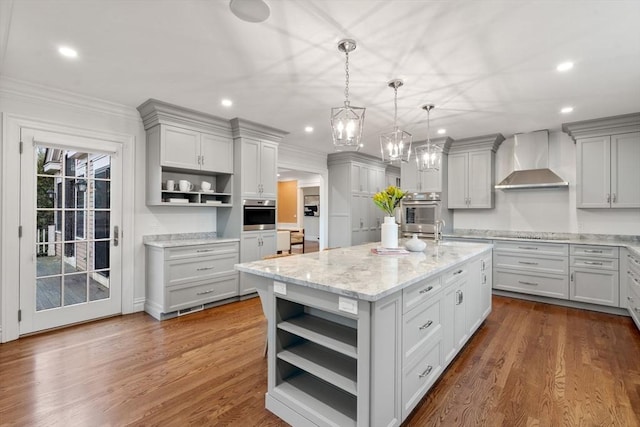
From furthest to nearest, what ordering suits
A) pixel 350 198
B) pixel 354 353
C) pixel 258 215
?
pixel 350 198 → pixel 258 215 → pixel 354 353

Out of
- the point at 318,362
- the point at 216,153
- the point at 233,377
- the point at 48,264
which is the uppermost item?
the point at 216,153

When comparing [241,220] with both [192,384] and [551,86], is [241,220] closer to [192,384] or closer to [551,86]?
[192,384]

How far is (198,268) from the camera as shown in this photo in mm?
3908

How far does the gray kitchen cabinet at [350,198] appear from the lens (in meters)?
6.38

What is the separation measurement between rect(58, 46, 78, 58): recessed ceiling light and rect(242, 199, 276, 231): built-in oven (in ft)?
7.82

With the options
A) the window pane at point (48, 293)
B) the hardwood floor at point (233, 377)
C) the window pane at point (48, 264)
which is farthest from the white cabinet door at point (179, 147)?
the hardwood floor at point (233, 377)

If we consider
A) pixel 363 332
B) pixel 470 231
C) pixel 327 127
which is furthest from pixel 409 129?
pixel 363 332

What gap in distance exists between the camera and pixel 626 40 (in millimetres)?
2268

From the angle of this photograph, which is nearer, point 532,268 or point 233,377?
point 233,377

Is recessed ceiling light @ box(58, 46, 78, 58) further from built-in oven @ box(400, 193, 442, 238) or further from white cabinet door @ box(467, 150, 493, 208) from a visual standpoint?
white cabinet door @ box(467, 150, 493, 208)

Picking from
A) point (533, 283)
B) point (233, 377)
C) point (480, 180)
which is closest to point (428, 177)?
point (480, 180)

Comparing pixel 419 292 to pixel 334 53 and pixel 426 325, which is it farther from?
pixel 334 53

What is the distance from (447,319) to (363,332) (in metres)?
1.18

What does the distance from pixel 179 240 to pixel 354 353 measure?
3.37 meters
